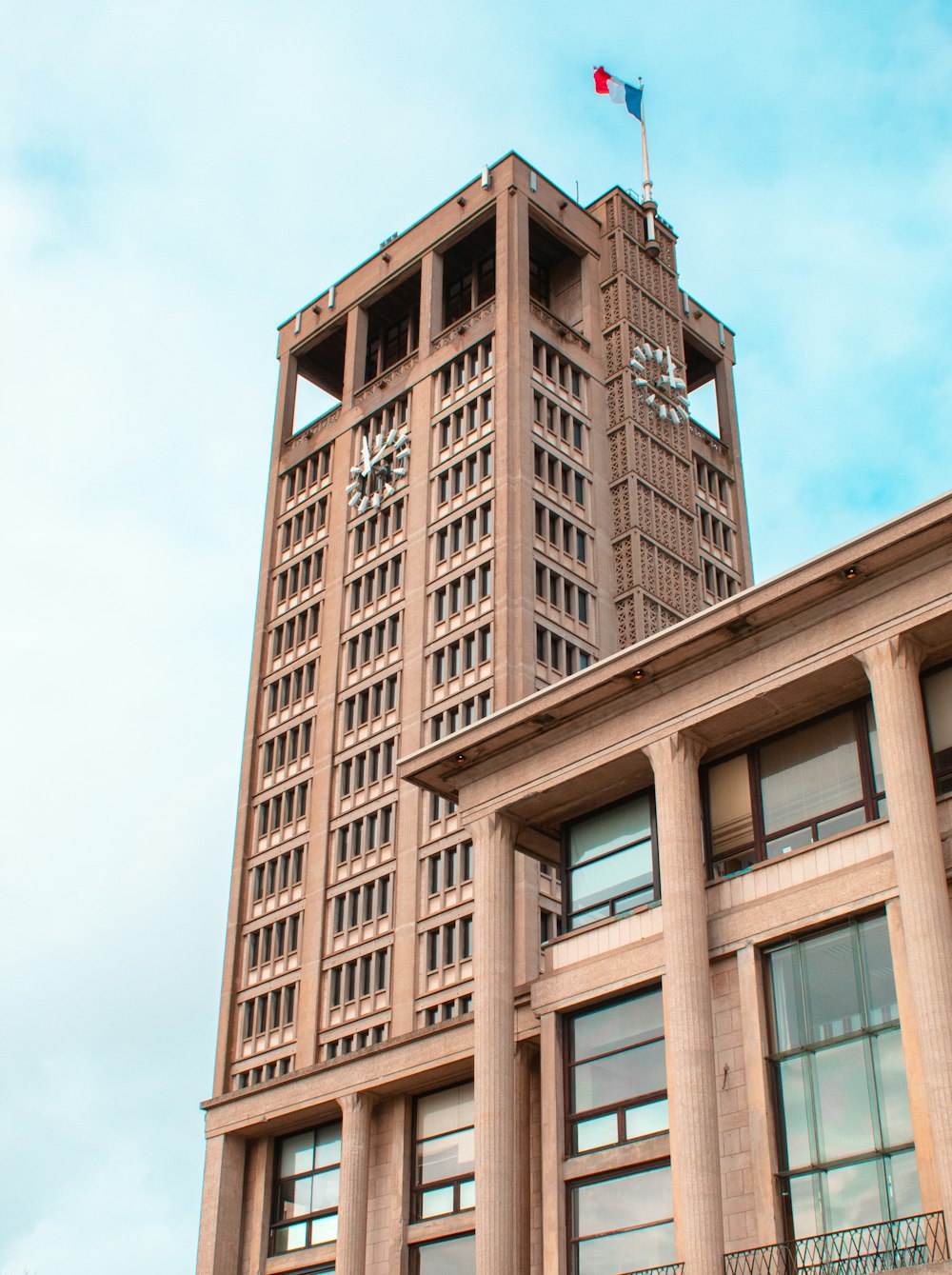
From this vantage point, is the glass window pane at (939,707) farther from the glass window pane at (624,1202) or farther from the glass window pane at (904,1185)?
the glass window pane at (624,1202)

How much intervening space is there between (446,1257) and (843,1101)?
1958 centimetres

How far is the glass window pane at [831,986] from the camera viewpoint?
3127cm

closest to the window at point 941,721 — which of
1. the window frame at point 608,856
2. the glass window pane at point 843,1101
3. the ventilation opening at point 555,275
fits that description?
the glass window pane at point 843,1101

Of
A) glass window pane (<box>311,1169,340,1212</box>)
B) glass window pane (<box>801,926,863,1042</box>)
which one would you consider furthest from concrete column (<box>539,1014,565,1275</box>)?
glass window pane (<box>311,1169,340,1212</box>)

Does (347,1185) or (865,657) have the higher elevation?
(865,657)

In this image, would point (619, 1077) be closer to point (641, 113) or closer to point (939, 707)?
point (939, 707)

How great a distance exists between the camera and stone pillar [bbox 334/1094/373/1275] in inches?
1895

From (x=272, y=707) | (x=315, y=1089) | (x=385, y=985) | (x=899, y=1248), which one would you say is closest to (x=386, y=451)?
(x=272, y=707)

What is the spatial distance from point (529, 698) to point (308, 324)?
159ft

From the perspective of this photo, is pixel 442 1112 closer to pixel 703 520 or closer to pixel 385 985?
pixel 385 985

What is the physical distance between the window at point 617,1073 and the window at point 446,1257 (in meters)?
11.7

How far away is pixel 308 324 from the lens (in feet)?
271

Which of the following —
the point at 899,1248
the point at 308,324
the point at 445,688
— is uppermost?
the point at 308,324

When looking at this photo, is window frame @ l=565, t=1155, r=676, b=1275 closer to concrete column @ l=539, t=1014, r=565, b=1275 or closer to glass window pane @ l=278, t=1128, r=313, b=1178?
concrete column @ l=539, t=1014, r=565, b=1275
